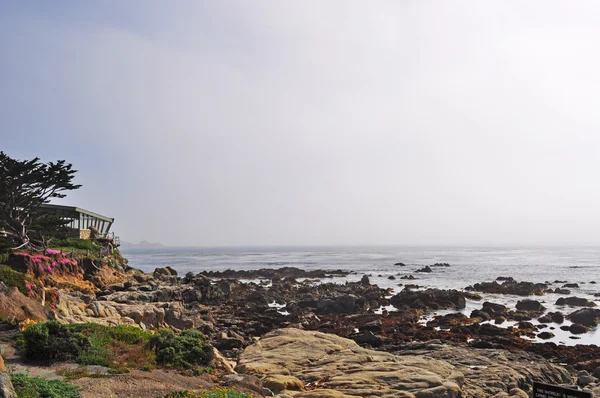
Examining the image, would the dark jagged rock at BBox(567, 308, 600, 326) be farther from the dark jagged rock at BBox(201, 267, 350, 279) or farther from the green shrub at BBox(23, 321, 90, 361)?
the dark jagged rock at BBox(201, 267, 350, 279)

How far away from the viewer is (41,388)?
9.02 m

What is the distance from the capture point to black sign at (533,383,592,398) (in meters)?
7.18

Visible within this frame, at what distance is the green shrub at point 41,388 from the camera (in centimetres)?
862

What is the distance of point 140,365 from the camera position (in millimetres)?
12289

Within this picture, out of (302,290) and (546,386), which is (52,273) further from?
(546,386)

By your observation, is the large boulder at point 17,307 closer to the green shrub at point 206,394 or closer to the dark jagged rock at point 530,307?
the green shrub at point 206,394

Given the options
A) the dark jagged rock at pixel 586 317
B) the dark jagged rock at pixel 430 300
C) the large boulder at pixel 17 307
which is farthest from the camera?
the dark jagged rock at pixel 430 300

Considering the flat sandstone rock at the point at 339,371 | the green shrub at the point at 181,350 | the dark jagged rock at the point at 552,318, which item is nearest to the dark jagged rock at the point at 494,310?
the dark jagged rock at the point at 552,318

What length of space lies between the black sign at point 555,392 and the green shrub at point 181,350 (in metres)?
9.61

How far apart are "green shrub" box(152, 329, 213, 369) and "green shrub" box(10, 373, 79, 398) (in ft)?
12.2

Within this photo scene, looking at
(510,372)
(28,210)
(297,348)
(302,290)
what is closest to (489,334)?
(510,372)

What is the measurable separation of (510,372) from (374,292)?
32356 millimetres

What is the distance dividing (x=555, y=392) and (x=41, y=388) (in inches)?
396

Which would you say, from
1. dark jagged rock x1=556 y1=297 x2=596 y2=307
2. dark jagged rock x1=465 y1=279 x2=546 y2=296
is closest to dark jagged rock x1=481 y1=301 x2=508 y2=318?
dark jagged rock x1=556 y1=297 x2=596 y2=307
